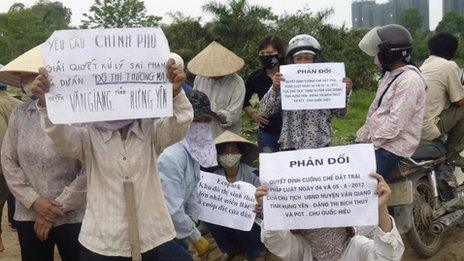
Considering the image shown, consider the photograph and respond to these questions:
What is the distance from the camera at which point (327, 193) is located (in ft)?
8.41

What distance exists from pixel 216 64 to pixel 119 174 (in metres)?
3.16

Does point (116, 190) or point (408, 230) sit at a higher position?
point (116, 190)

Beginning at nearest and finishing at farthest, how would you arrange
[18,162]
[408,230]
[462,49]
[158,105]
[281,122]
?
[158,105], [18,162], [408,230], [281,122], [462,49]

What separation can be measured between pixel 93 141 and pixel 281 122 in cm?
262

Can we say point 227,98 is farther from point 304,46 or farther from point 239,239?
point 239,239

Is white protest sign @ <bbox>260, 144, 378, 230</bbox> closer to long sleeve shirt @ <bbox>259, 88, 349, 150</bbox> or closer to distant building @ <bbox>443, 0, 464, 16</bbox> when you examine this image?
long sleeve shirt @ <bbox>259, 88, 349, 150</bbox>

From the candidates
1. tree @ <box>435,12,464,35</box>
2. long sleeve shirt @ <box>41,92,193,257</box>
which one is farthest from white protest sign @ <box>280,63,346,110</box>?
tree @ <box>435,12,464,35</box>

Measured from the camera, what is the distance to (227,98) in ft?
18.1

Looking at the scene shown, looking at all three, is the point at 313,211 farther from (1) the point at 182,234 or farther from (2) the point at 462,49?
(2) the point at 462,49

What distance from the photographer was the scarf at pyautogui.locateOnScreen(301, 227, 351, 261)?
114 inches

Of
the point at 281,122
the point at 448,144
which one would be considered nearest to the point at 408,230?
the point at 448,144

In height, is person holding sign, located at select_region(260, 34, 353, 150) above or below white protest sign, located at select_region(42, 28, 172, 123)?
below

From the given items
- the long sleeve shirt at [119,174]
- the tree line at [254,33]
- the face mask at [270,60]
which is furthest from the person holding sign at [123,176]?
the tree line at [254,33]

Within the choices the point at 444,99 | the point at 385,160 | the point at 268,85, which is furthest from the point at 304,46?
the point at 444,99
